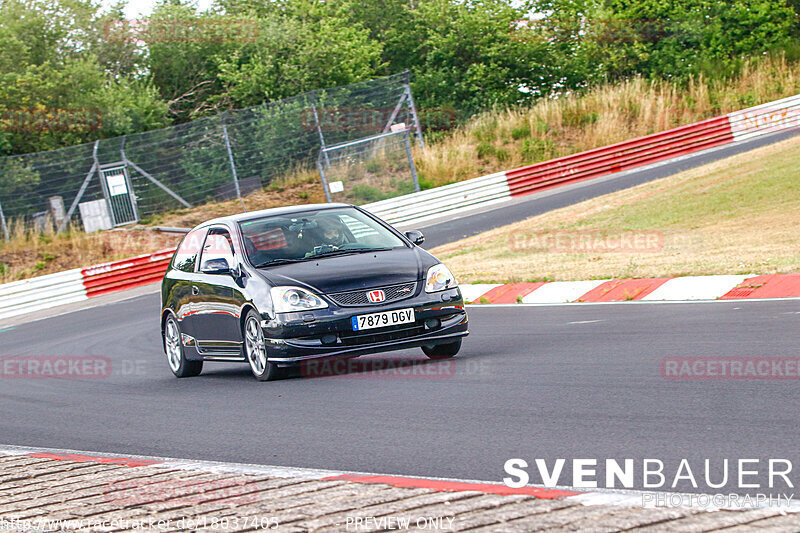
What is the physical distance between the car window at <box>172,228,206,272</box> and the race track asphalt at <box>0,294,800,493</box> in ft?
3.84

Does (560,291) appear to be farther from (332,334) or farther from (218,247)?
(332,334)

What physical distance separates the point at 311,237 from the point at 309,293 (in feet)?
3.44

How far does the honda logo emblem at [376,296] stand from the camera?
9.02 m

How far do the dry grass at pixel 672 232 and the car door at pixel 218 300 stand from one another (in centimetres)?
581

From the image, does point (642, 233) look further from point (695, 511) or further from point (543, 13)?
point (543, 13)

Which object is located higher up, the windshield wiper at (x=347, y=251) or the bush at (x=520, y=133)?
the bush at (x=520, y=133)

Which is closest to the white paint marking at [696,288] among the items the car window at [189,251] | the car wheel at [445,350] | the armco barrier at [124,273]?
the car wheel at [445,350]

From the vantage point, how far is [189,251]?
36.6 feet

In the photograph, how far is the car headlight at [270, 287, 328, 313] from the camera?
899cm

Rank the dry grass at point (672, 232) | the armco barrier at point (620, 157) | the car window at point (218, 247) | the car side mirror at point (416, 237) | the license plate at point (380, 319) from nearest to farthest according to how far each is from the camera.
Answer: the license plate at point (380, 319), the car window at point (218, 247), the car side mirror at point (416, 237), the dry grass at point (672, 232), the armco barrier at point (620, 157)

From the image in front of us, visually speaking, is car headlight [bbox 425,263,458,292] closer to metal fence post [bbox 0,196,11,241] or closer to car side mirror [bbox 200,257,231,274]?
car side mirror [bbox 200,257,231,274]

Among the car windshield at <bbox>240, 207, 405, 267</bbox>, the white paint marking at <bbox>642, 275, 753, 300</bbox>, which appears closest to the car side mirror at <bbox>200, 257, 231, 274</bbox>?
the car windshield at <bbox>240, 207, 405, 267</bbox>

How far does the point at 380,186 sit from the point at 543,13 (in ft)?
62.0

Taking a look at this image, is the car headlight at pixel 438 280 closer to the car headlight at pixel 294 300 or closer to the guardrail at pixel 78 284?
the car headlight at pixel 294 300
